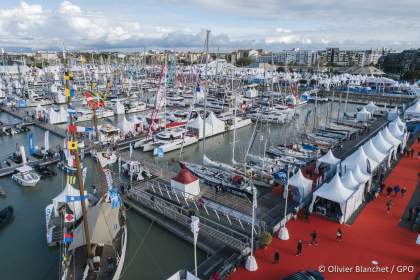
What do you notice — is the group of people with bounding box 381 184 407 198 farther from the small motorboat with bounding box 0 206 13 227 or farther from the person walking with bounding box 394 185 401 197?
the small motorboat with bounding box 0 206 13 227

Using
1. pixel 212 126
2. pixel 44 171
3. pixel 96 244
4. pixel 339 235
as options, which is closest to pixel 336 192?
pixel 339 235

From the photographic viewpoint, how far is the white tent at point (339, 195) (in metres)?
18.6

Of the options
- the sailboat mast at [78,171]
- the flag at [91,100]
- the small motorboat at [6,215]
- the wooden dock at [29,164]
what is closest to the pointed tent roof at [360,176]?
the sailboat mast at [78,171]

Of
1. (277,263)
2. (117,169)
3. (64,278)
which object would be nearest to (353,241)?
(277,263)

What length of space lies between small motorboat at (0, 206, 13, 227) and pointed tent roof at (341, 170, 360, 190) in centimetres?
2374

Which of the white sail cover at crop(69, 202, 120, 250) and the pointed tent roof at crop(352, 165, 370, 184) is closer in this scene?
the white sail cover at crop(69, 202, 120, 250)

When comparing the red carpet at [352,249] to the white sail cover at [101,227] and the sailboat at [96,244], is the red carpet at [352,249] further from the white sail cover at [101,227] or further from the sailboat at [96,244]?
the white sail cover at [101,227]

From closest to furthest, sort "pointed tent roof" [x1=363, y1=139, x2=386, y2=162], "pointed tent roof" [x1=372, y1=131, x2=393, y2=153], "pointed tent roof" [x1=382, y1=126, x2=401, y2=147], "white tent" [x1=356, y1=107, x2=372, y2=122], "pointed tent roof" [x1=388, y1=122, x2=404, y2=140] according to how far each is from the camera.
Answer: "pointed tent roof" [x1=363, y1=139, x2=386, y2=162]
"pointed tent roof" [x1=372, y1=131, x2=393, y2=153]
"pointed tent roof" [x1=382, y1=126, x2=401, y2=147]
"pointed tent roof" [x1=388, y1=122, x2=404, y2=140]
"white tent" [x1=356, y1=107, x2=372, y2=122]

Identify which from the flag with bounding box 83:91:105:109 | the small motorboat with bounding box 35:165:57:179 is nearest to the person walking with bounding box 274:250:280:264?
the flag with bounding box 83:91:105:109

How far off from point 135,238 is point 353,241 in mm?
13112

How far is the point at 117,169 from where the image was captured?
2939 cm

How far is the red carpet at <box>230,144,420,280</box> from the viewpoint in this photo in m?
14.3

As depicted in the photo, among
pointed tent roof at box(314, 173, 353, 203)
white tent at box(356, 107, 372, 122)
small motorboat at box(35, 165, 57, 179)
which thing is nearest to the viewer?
pointed tent roof at box(314, 173, 353, 203)

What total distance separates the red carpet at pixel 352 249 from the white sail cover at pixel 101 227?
7006 millimetres
